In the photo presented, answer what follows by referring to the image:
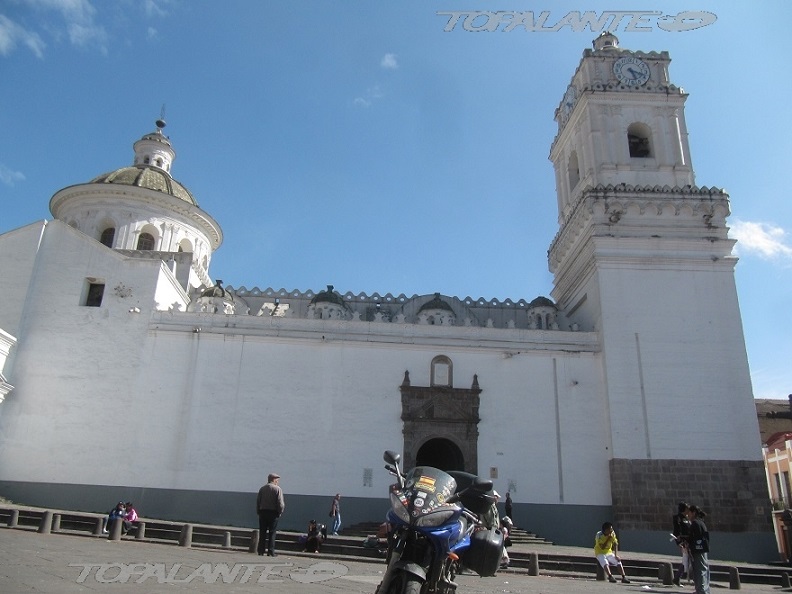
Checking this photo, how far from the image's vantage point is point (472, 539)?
4.61m

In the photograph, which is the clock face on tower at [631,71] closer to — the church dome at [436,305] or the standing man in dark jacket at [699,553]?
the church dome at [436,305]

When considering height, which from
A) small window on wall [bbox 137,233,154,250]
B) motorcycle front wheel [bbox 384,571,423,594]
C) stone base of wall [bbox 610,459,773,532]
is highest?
small window on wall [bbox 137,233,154,250]

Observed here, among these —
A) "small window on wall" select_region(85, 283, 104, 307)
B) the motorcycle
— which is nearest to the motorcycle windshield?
the motorcycle

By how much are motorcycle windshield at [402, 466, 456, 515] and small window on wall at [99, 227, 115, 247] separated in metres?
21.4

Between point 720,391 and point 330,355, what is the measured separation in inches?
442

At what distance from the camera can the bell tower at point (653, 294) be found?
1808cm

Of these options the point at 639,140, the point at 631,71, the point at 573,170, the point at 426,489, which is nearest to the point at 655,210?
the point at 639,140

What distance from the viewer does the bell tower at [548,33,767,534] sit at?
18.1m

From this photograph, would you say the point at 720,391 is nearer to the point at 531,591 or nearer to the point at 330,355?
the point at 330,355

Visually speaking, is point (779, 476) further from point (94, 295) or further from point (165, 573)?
point (165, 573)

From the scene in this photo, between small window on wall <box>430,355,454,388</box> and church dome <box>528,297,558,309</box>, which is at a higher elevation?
church dome <box>528,297,558,309</box>

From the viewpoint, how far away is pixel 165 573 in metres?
7.12

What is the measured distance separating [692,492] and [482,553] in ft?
51.1

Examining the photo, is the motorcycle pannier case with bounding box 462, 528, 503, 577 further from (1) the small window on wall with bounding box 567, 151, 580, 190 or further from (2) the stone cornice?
(1) the small window on wall with bounding box 567, 151, 580, 190
